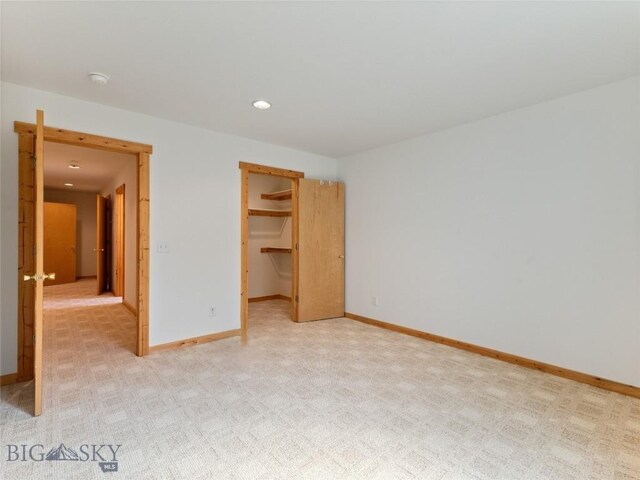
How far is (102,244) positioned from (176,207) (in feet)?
15.2

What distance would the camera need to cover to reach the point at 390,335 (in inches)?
158

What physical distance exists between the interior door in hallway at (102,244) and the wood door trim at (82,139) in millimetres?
4659

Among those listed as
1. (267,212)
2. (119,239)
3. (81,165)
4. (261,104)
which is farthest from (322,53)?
(119,239)

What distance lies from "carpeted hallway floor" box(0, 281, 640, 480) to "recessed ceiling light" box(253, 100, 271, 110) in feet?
8.03

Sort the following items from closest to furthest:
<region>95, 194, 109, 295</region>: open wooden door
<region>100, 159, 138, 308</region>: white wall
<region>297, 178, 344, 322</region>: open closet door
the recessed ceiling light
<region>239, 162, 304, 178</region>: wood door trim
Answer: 1. the recessed ceiling light
2. <region>239, 162, 304, 178</region>: wood door trim
3. <region>297, 178, 344, 322</region>: open closet door
4. <region>100, 159, 138, 308</region>: white wall
5. <region>95, 194, 109, 295</region>: open wooden door

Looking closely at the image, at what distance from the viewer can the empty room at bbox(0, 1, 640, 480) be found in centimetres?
182

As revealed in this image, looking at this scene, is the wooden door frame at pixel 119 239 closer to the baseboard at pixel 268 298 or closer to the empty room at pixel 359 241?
the empty room at pixel 359 241

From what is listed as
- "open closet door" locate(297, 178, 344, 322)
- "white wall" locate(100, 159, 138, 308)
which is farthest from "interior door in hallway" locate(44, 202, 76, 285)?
"open closet door" locate(297, 178, 344, 322)

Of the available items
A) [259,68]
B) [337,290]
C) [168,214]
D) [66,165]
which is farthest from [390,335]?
[66,165]

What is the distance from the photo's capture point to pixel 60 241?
7934 mm

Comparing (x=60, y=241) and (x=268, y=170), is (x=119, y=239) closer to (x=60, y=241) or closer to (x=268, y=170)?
(x=60, y=241)

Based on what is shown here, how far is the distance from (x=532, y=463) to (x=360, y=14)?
8.63 ft

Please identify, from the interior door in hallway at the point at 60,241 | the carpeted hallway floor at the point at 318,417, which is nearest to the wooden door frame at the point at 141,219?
the carpeted hallway floor at the point at 318,417

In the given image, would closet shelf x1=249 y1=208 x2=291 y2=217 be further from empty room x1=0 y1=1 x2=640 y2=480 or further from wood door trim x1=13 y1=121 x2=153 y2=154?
wood door trim x1=13 y1=121 x2=153 y2=154
